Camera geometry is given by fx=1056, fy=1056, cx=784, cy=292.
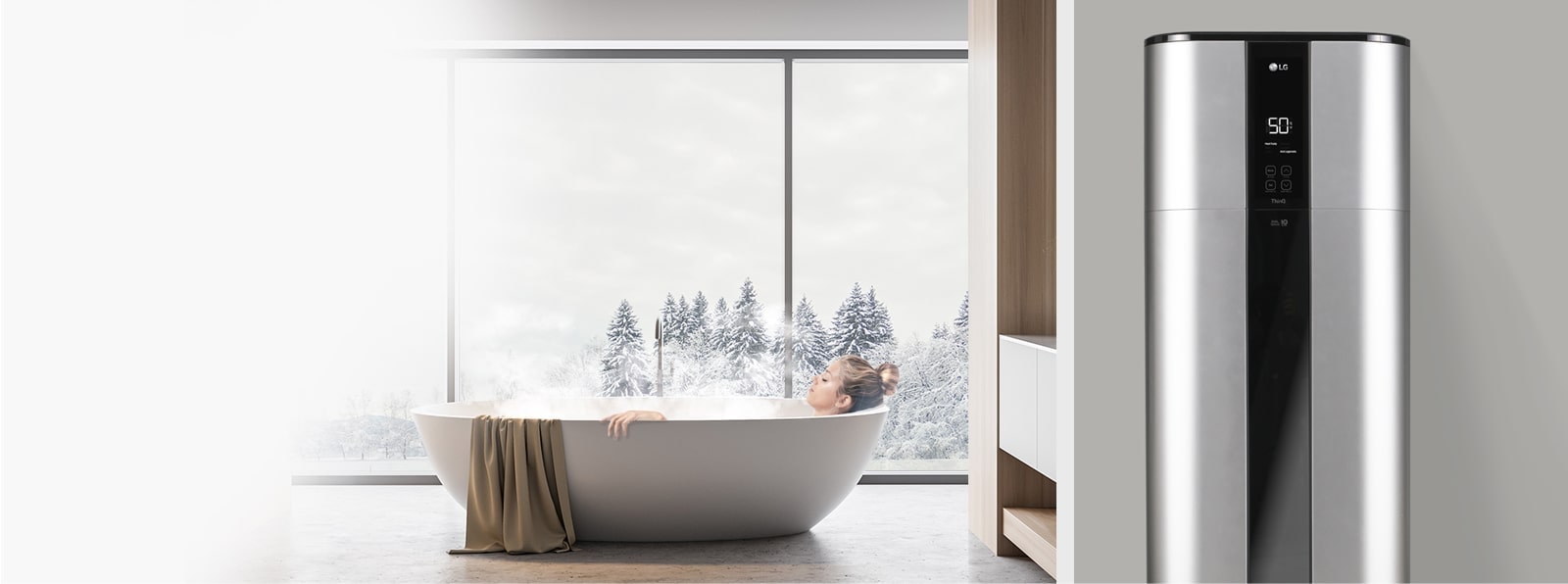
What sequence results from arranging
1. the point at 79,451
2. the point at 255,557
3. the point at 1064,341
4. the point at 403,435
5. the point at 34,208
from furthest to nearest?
the point at 403,435, the point at 255,557, the point at 79,451, the point at 34,208, the point at 1064,341

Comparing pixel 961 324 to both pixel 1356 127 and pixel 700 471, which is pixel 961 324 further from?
pixel 1356 127

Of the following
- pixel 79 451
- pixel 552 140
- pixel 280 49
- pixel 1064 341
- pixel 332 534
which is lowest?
pixel 332 534

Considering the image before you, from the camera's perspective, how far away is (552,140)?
4.58 meters

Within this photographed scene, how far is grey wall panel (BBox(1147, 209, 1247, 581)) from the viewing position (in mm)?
1664

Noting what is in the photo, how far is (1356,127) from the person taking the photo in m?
1.66

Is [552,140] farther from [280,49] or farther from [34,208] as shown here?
[34,208]

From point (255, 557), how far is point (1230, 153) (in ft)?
9.50

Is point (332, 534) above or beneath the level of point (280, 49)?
beneath

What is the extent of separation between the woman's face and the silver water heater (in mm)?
1952

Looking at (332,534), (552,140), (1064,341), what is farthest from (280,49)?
(1064,341)

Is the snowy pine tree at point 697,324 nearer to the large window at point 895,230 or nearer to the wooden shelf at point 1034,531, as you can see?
the large window at point 895,230

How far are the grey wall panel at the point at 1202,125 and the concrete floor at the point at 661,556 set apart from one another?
62.5 inches

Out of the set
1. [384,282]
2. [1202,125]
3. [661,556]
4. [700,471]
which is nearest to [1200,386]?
[1202,125]

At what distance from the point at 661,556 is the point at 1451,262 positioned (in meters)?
2.21
